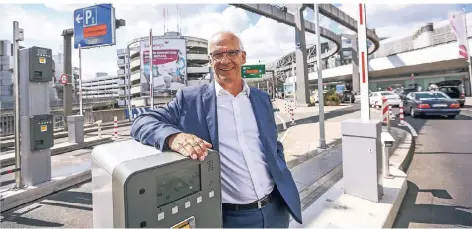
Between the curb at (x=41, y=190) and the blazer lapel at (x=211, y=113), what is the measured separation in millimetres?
3886

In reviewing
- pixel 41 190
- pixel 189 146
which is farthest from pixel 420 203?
pixel 41 190

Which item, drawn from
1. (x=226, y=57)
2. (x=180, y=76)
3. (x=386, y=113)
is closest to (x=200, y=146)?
(x=226, y=57)

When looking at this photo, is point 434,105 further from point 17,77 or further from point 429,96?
point 17,77

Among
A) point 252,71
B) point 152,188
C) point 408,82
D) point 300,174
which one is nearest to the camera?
point 152,188

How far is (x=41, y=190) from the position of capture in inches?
170

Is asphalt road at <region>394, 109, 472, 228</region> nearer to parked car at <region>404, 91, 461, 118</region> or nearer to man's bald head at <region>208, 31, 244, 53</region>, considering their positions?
man's bald head at <region>208, 31, 244, 53</region>

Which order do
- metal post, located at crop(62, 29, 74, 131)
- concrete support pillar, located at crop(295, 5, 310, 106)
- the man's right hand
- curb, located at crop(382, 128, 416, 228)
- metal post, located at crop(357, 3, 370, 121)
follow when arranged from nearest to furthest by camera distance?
the man's right hand < curb, located at crop(382, 128, 416, 228) < metal post, located at crop(357, 3, 370, 121) < metal post, located at crop(62, 29, 74, 131) < concrete support pillar, located at crop(295, 5, 310, 106)

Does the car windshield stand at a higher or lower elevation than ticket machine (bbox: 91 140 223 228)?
higher

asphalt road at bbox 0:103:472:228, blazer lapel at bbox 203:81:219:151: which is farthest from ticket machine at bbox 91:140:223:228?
asphalt road at bbox 0:103:472:228

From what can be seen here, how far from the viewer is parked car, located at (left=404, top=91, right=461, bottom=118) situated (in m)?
11.7

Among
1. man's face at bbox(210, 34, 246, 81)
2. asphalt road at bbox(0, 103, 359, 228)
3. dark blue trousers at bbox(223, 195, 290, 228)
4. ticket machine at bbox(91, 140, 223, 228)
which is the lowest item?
asphalt road at bbox(0, 103, 359, 228)

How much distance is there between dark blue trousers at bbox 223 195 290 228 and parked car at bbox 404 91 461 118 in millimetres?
12944

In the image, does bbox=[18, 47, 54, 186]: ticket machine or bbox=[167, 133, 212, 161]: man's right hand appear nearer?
bbox=[167, 133, 212, 161]: man's right hand

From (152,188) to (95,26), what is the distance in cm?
1188
